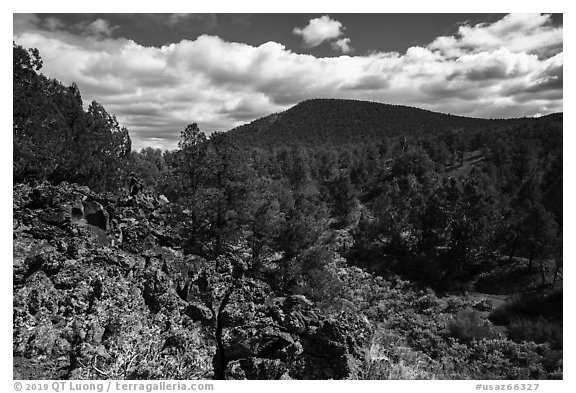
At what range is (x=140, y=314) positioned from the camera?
1363 cm

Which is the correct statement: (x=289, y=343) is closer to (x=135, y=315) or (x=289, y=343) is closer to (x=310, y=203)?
(x=135, y=315)

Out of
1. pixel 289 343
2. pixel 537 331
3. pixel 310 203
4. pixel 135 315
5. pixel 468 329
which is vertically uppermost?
pixel 310 203

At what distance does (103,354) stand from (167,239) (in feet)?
28.4

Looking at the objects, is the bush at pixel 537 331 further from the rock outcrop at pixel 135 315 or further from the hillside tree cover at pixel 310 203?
the rock outcrop at pixel 135 315

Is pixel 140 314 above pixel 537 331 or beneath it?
above

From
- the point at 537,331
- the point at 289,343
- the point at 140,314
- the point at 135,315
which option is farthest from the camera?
the point at 537,331

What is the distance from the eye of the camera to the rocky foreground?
1201 centimetres

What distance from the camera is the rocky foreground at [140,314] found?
1201 centimetres

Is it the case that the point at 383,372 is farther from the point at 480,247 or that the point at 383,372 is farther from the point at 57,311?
the point at 480,247

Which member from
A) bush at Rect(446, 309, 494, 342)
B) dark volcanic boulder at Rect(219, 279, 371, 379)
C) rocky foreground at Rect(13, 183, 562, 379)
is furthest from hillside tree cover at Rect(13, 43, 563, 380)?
dark volcanic boulder at Rect(219, 279, 371, 379)

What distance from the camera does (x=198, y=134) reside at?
967 inches

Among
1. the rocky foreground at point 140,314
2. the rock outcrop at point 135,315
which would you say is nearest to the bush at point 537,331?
the rocky foreground at point 140,314

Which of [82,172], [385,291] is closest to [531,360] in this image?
[385,291]

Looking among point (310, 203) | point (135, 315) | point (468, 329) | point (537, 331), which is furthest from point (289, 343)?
point (310, 203)
